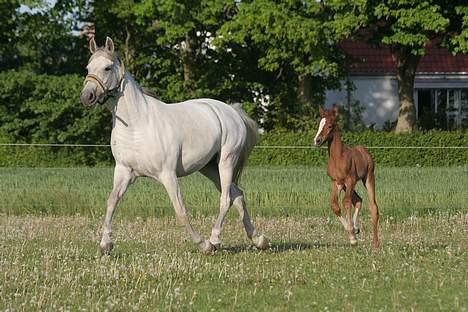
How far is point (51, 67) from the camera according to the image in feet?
177

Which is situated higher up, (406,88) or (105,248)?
(105,248)

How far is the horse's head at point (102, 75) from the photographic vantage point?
12.8m

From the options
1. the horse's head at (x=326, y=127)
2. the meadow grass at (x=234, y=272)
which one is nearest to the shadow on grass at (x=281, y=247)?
the meadow grass at (x=234, y=272)

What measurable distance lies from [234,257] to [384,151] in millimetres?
27490

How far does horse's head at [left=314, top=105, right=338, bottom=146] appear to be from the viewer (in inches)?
546

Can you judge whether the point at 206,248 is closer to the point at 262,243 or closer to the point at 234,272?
the point at 262,243

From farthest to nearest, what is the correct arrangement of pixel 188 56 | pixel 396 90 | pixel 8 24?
pixel 396 90 < pixel 188 56 < pixel 8 24

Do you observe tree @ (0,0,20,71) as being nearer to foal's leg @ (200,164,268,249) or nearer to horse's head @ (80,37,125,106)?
foal's leg @ (200,164,268,249)

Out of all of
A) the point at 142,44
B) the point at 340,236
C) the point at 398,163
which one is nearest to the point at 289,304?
the point at 340,236

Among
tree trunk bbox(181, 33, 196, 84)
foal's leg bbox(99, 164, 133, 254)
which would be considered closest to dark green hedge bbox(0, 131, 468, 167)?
tree trunk bbox(181, 33, 196, 84)

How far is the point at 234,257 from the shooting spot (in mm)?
13148

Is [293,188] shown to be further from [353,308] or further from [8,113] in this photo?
[8,113]

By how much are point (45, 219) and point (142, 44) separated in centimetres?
2976

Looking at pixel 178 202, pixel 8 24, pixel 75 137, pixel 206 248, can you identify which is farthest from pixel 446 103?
pixel 178 202
